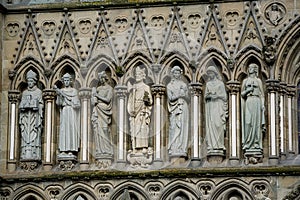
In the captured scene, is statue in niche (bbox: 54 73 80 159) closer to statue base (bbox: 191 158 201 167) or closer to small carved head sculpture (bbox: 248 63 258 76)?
statue base (bbox: 191 158 201 167)

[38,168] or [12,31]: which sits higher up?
[12,31]

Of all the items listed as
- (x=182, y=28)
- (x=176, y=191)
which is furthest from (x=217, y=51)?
(x=176, y=191)

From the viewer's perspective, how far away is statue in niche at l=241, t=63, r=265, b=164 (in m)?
25.2

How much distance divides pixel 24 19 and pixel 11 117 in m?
1.69

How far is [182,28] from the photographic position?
25.9 meters

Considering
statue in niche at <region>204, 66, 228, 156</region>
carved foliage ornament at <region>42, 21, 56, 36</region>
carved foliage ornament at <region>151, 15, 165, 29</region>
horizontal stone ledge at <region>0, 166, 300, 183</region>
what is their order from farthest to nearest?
carved foliage ornament at <region>42, 21, 56, 36</region> < carved foliage ornament at <region>151, 15, 165, 29</region> < statue in niche at <region>204, 66, 228, 156</region> < horizontal stone ledge at <region>0, 166, 300, 183</region>

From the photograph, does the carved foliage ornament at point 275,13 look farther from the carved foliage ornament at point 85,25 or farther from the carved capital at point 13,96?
the carved capital at point 13,96

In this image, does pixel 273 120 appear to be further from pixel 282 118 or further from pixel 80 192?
pixel 80 192

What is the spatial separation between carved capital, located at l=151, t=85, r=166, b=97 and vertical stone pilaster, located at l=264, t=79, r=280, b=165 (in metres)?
1.73

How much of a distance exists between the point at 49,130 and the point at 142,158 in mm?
1662

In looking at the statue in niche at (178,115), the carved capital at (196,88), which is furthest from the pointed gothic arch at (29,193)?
the carved capital at (196,88)

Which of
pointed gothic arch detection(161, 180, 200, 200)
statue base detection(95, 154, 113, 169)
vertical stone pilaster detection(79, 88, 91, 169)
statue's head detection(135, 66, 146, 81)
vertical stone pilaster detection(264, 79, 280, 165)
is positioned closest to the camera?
vertical stone pilaster detection(264, 79, 280, 165)

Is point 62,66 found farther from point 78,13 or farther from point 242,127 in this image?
point 242,127

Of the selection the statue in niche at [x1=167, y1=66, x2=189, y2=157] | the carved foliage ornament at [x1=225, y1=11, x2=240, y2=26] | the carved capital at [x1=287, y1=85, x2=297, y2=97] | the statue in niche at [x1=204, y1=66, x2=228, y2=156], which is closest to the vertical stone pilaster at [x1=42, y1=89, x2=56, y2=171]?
the statue in niche at [x1=167, y1=66, x2=189, y2=157]
